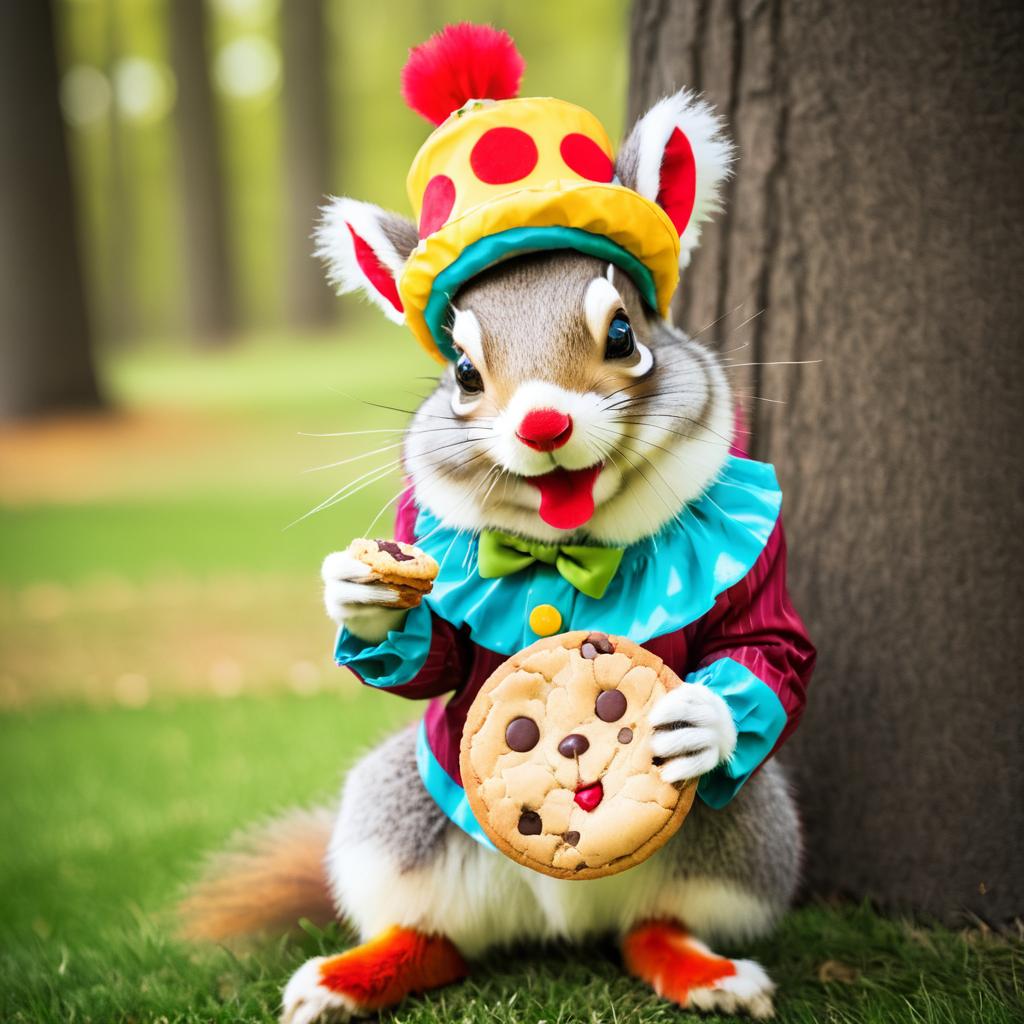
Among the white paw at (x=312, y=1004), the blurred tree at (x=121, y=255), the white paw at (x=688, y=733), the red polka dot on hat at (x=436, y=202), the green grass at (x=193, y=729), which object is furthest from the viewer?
the blurred tree at (x=121, y=255)

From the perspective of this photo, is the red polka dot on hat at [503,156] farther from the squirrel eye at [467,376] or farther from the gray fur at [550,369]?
the squirrel eye at [467,376]

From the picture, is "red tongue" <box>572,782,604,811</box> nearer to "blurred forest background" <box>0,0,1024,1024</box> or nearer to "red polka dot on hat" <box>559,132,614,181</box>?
"blurred forest background" <box>0,0,1024,1024</box>

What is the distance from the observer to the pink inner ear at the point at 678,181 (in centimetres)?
159

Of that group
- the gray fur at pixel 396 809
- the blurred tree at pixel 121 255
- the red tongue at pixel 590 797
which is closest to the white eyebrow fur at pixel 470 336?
the red tongue at pixel 590 797

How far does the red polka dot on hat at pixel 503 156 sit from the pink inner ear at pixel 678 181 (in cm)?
21

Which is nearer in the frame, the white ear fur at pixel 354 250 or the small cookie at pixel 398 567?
→ the small cookie at pixel 398 567

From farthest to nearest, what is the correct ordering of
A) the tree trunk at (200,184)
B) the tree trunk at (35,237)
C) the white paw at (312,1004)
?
the tree trunk at (200,184) → the tree trunk at (35,237) → the white paw at (312,1004)

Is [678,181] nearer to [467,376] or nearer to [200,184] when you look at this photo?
[467,376]

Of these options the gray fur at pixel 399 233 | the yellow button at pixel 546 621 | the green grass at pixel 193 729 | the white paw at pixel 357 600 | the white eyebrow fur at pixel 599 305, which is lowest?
the green grass at pixel 193 729

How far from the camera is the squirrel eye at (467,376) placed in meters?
1.53

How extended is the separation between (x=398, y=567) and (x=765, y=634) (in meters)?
0.53

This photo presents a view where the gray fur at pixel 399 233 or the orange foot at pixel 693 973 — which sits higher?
the gray fur at pixel 399 233

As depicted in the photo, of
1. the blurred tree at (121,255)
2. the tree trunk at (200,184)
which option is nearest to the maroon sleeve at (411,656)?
the tree trunk at (200,184)

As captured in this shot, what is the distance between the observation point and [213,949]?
1.97m
